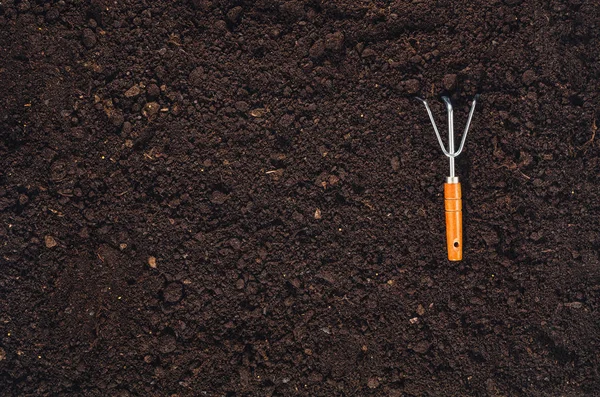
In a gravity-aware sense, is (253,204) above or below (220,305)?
above

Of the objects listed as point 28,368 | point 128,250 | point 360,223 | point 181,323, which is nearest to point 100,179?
point 128,250

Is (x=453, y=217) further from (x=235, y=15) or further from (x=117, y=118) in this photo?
(x=117, y=118)

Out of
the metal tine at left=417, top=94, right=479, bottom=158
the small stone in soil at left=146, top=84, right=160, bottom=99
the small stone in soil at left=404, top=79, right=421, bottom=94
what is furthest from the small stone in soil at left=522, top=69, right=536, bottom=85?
the small stone in soil at left=146, top=84, right=160, bottom=99

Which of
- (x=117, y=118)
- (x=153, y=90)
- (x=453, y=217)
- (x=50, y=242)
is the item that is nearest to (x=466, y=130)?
(x=453, y=217)

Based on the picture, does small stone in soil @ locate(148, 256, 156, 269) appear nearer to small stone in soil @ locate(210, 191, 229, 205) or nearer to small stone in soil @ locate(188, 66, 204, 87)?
small stone in soil @ locate(210, 191, 229, 205)

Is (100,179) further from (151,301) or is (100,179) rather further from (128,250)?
(151,301)

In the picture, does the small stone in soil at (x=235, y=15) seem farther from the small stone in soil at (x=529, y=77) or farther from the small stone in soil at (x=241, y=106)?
the small stone in soil at (x=529, y=77)
